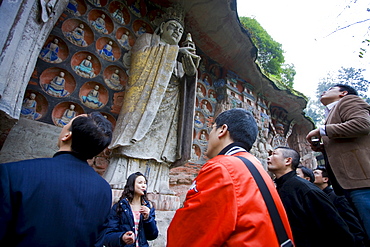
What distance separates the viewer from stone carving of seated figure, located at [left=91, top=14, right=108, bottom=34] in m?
4.08

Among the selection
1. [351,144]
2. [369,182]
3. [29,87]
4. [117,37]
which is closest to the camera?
[369,182]

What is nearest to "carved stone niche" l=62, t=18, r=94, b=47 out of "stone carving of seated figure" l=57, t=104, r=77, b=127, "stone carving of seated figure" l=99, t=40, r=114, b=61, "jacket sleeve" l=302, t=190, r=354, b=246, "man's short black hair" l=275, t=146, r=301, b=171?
"stone carving of seated figure" l=99, t=40, r=114, b=61

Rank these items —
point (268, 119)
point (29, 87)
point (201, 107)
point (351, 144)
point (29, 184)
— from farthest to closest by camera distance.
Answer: point (268, 119)
point (201, 107)
point (29, 87)
point (351, 144)
point (29, 184)

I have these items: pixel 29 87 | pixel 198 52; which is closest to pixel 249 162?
pixel 29 87

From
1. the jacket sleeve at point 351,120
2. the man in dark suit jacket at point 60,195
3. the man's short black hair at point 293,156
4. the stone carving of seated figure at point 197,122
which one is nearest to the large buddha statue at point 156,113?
the stone carving of seated figure at point 197,122

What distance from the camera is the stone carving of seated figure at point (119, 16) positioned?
4.41 m

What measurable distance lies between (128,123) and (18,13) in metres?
1.73

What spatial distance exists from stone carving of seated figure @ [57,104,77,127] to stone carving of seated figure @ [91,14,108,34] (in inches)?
64.2

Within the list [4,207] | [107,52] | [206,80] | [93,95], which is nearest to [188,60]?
[107,52]

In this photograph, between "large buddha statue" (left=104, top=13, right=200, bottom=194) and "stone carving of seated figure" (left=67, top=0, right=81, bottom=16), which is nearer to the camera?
"large buddha statue" (left=104, top=13, right=200, bottom=194)

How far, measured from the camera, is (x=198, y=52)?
19.9 feet

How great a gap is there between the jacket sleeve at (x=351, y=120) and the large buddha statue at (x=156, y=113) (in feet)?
7.08

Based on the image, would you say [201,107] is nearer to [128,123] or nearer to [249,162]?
[128,123]

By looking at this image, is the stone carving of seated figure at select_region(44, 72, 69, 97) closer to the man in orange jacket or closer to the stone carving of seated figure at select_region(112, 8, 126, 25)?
the stone carving of seated figure at select_region(112, 8, 126, 25)
